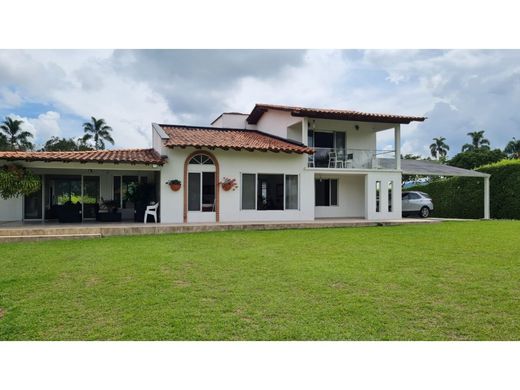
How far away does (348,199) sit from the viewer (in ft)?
69.8

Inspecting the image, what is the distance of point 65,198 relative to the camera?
1831cm

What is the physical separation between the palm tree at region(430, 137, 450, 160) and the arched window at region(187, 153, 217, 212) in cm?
5632

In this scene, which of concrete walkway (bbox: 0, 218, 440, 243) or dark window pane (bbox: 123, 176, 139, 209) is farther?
dark window pane (bbox: 123, 176, 139, 209)

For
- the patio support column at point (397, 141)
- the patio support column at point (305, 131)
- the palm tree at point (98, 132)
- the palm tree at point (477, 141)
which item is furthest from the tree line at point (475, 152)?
the palm tree at point (98, 132)

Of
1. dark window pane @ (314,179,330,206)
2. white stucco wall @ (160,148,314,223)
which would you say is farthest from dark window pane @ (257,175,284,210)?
dark window pane @ (314,179,330,206)

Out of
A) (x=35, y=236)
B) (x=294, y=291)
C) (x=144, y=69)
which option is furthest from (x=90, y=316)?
(x=144, y=69)

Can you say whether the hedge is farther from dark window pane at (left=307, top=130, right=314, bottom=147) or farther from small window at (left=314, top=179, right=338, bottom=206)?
dark window pane at (left=307, top=130, right=314, bottom=147)

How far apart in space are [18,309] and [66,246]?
6.24 metres

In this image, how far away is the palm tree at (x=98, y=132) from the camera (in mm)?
46281

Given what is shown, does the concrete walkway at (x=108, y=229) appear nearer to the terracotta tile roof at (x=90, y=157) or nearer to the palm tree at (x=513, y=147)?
the terracotta tile roof at (x=90, y=157)

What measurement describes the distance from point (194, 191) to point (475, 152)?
40.4 meters

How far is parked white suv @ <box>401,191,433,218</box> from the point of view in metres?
22.0
